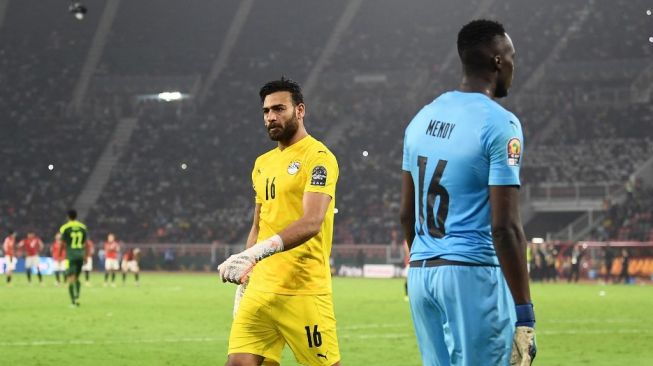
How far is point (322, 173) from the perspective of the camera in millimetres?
6695

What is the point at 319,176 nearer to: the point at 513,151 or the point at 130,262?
the point at 513,151

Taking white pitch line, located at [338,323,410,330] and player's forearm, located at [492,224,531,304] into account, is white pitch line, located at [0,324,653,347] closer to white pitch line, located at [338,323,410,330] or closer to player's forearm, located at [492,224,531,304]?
white pitch line, located at [338,323,410,330]

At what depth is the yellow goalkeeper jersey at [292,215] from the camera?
6.84 metres

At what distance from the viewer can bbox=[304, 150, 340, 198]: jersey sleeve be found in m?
6.63

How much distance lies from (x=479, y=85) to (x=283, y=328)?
260 centimetres

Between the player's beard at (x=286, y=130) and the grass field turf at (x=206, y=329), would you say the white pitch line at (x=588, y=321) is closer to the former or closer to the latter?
the grass field turf at (x=206, y=329)

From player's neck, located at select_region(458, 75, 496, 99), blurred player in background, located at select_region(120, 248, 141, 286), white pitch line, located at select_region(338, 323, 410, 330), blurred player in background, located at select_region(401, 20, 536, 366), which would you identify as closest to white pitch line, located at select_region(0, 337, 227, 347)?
white pitch line, located at select_region(338, 323, 410, 330)

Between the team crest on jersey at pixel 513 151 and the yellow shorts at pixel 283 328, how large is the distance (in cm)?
263

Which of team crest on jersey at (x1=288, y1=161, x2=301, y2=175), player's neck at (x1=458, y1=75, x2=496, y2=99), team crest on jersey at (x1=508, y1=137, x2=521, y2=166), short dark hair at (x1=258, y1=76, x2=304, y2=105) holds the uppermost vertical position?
short dark hair at (x1=258, y1=76, x2=304, y2=105)

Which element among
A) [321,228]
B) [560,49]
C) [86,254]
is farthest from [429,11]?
[321,228]

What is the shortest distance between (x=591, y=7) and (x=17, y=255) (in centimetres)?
3598

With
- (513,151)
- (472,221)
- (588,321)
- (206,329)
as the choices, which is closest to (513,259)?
(472,221)

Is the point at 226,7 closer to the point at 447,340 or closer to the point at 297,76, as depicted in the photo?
the point at 297,76

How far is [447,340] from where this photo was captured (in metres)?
4.84
